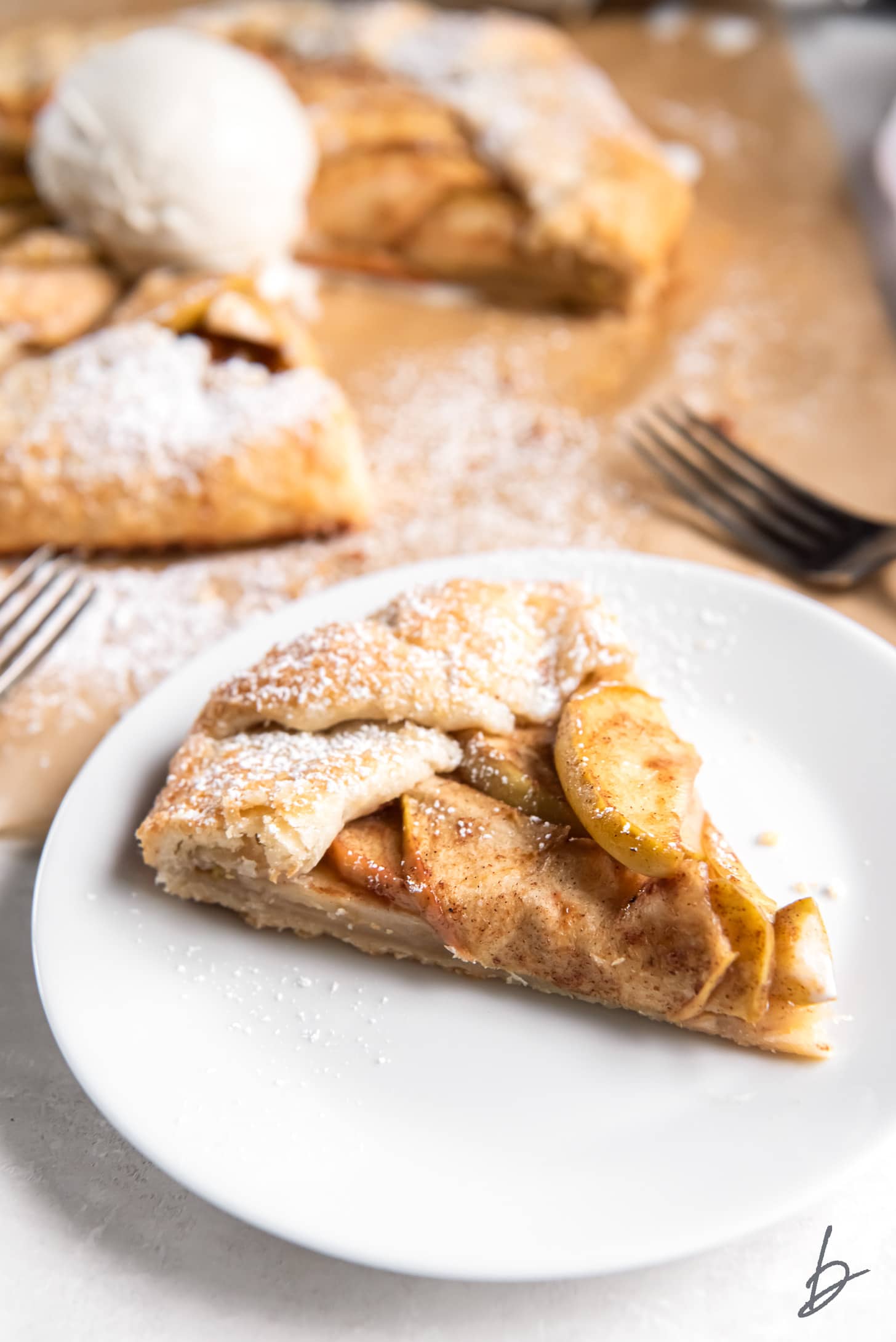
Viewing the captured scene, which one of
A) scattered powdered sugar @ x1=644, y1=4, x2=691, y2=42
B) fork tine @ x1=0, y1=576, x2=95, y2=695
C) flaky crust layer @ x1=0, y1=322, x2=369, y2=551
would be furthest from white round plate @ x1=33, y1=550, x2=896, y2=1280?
scattered powdered sugar @ x1=644, y1=4, x2=691, y2=42

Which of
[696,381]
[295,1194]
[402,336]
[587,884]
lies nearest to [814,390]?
[696,381]

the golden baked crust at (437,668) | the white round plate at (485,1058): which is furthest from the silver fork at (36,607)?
the golden baked crust at (437,668)

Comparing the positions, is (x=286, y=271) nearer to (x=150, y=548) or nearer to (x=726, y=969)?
(x=150, y=548)

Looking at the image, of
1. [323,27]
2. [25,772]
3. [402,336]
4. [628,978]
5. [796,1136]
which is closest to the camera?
[796,1136]

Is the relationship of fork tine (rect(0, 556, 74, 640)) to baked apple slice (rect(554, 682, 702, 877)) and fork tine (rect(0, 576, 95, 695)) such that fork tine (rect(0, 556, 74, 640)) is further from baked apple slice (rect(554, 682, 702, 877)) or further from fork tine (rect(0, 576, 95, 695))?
baked apple slice (rect(554, 682, 702, 877))

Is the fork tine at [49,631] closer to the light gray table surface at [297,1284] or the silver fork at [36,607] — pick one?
the silver fork at [36,607]

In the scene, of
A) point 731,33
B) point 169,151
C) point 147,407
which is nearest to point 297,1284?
point 147,407
